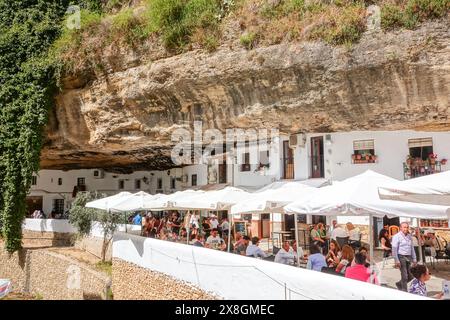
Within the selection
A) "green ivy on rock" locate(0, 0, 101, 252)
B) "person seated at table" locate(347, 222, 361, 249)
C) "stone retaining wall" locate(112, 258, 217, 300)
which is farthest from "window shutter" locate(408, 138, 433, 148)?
"green ivy on rock" locate(0, 0, 101, 252)

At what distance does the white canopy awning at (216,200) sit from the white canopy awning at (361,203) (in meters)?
3.71

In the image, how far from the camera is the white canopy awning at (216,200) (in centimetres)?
1133

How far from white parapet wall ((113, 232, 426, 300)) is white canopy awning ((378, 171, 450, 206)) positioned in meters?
1.89

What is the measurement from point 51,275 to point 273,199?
11222 millimetres

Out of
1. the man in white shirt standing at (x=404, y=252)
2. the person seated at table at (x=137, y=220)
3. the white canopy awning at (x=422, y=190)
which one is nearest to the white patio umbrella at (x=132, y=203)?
the person seated at table at (x=137, y=220)

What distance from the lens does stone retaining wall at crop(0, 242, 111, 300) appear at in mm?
13866

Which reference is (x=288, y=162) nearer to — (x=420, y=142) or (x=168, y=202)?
(x=420, y=142)

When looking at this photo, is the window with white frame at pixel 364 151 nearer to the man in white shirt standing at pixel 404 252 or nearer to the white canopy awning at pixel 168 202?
the white canopy awning at pixel 168 202

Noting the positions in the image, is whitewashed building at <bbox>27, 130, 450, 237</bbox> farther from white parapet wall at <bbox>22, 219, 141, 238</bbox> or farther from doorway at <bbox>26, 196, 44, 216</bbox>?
white parapet wall at <bbox>22, 219, 141, 238</bbox>

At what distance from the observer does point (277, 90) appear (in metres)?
11.3

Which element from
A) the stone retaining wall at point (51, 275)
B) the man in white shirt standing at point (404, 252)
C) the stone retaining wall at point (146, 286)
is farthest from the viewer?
the stone retaining wall at point (51, 275)

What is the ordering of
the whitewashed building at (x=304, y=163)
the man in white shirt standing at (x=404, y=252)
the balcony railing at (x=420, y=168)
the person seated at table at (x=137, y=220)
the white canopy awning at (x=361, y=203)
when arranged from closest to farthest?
the white canopy awning at (x=361, y=203) → the man in white shirt standing at (x=404, y=252) → the balcony railing at (x=420, y=168) → the whitewashed building at (x=304, y=163) → the person seated at table at (x=137, y=220)
